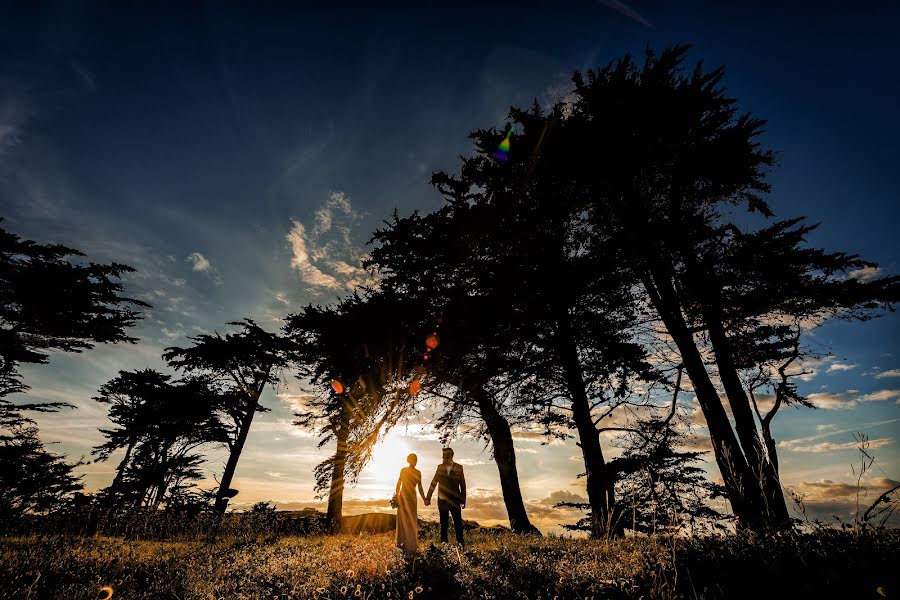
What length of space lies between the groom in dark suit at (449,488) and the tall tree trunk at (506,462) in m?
3.39

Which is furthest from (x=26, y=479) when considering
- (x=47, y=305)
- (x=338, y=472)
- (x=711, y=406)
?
(x=711, y=406)

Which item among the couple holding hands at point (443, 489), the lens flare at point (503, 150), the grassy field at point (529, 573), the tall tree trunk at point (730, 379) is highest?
the lens flare at point (503, 150)

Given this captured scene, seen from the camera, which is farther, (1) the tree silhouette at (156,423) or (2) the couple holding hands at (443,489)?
(1) the tree silhouette at (156,423)

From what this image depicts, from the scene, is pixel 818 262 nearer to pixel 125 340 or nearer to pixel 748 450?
pixel 748 450

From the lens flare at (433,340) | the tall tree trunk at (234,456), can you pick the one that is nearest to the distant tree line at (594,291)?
the lens flare at (433,340)

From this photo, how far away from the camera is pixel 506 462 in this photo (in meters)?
13.9

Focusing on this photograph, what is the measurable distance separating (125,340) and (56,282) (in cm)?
326

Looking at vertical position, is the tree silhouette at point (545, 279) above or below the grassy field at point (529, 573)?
above

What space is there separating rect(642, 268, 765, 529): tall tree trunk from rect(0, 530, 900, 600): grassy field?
3310mm

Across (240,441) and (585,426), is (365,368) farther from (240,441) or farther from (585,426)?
(240,441)

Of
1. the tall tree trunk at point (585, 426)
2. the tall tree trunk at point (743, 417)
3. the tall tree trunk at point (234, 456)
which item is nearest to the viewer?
the tall tree trunk at point (743, 417)

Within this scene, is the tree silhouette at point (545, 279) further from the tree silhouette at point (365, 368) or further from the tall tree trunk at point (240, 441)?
the tall tree trunk at point (240, 441)

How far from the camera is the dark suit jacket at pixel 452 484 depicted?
31.7 ft

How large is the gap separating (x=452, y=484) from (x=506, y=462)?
4813mm
